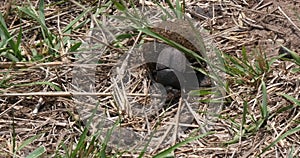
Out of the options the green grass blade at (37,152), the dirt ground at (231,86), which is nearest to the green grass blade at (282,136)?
the dirt ground at (231,86)

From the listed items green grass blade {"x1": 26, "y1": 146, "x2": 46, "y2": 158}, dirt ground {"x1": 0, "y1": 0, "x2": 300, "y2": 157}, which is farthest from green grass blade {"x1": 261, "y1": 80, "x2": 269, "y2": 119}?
green grass blade {"x1": 26, "y1": 146, "x2": 46, "y2": 158}

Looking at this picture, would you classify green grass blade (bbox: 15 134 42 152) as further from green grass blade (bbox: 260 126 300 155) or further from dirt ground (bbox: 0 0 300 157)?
green grass blade (bbox: 260 126 300 155)

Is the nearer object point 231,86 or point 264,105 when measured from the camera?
point 264,105

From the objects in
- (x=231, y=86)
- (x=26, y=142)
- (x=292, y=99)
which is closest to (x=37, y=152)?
(x=26, y=142)

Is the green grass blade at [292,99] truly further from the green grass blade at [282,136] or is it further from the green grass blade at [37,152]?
the green grass blade at [37,152]

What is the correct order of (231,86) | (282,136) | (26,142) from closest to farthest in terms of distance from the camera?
(282,136), (26,142), (231,86)

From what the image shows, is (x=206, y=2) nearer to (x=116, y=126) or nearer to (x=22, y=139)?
(x=116, y=126)

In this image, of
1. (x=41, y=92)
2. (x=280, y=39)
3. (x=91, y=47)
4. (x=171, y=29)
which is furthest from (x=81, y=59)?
(x=280, y=39)

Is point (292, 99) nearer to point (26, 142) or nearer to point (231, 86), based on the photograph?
point (231, 86)
